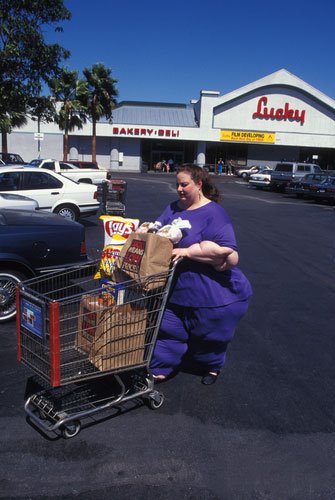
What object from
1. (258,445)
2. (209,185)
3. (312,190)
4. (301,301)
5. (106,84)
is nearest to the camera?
(258,445)

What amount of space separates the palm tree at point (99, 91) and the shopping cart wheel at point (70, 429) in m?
36.8

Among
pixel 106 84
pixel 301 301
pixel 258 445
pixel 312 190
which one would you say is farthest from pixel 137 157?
pixel 258 445

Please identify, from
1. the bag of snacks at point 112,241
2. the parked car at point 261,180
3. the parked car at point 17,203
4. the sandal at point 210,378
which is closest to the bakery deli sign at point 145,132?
the parked car at point 261,180

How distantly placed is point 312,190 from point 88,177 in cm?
1136

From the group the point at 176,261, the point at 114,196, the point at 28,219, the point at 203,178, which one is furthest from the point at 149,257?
the point at 114,196

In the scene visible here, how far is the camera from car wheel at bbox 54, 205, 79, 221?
12.3m

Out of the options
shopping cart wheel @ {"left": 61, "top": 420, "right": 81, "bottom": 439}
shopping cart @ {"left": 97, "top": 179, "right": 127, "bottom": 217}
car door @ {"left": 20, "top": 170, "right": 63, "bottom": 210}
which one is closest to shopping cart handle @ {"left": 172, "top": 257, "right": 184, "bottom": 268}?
shopping cart wheel @ {"left": 61, "top": 420, "right": 81, "bottom": 439}

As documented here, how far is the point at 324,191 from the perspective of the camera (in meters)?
23.0

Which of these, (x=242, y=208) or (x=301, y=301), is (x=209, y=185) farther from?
(x=242, y=208)

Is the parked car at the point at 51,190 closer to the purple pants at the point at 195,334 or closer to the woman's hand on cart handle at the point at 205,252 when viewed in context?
the purple pants at the point at 195,334

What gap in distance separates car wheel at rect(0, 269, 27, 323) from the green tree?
26.3ft

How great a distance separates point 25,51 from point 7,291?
8.60 m

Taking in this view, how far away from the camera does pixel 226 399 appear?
3934 millimetres

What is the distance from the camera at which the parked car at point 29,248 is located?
5234mm
